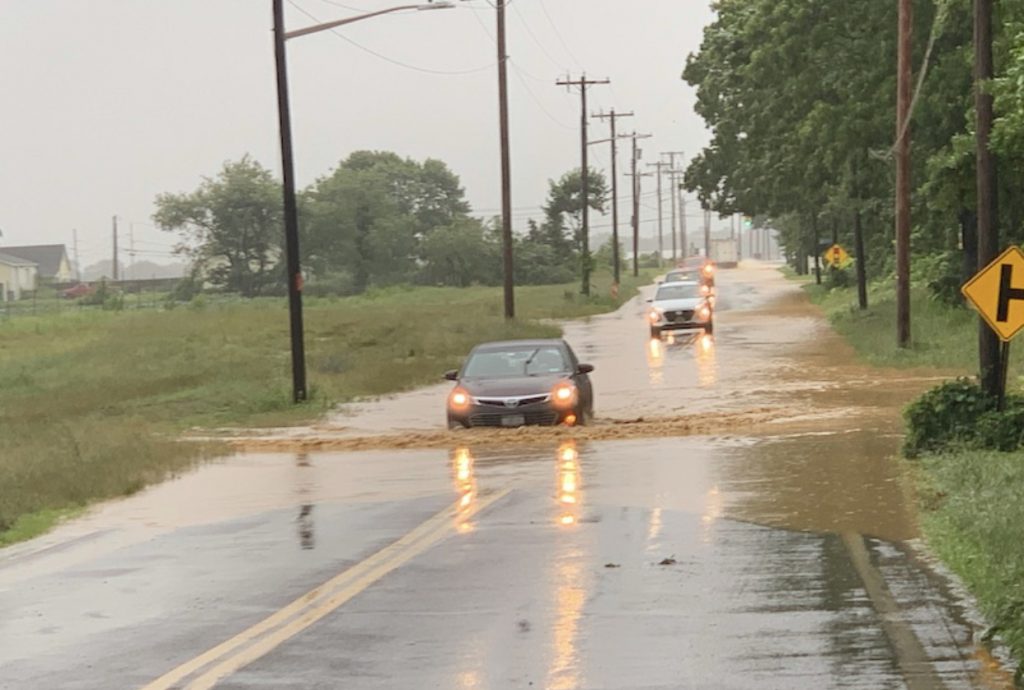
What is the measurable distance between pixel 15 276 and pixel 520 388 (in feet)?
406

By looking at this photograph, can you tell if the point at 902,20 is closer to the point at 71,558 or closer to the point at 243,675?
the point at 71,558

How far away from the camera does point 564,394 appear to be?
21.7 metres

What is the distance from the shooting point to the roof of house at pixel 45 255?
160m

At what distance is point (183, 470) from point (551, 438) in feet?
15.5

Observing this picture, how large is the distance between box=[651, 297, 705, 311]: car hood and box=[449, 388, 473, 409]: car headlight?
86.2 feet

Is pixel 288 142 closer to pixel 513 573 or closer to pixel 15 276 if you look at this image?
pixel 513 573

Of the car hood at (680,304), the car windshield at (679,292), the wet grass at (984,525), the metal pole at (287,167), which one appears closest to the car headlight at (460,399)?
the metal pole at (287,167)

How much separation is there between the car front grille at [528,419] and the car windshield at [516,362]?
77 centimetres

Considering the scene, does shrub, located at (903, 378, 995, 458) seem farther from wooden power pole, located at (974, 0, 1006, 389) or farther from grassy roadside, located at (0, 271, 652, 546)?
grassy roadside, located at (0, 271, 652, 546)

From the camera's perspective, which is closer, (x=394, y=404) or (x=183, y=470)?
(x=183, y=470)

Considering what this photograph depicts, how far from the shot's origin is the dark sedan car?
21.5 m

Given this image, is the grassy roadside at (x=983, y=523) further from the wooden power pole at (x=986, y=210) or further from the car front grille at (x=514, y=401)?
the car front grille at (x=514, y=401)

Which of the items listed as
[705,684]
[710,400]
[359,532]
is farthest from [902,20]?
[705,684]

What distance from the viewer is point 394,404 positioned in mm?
29953
